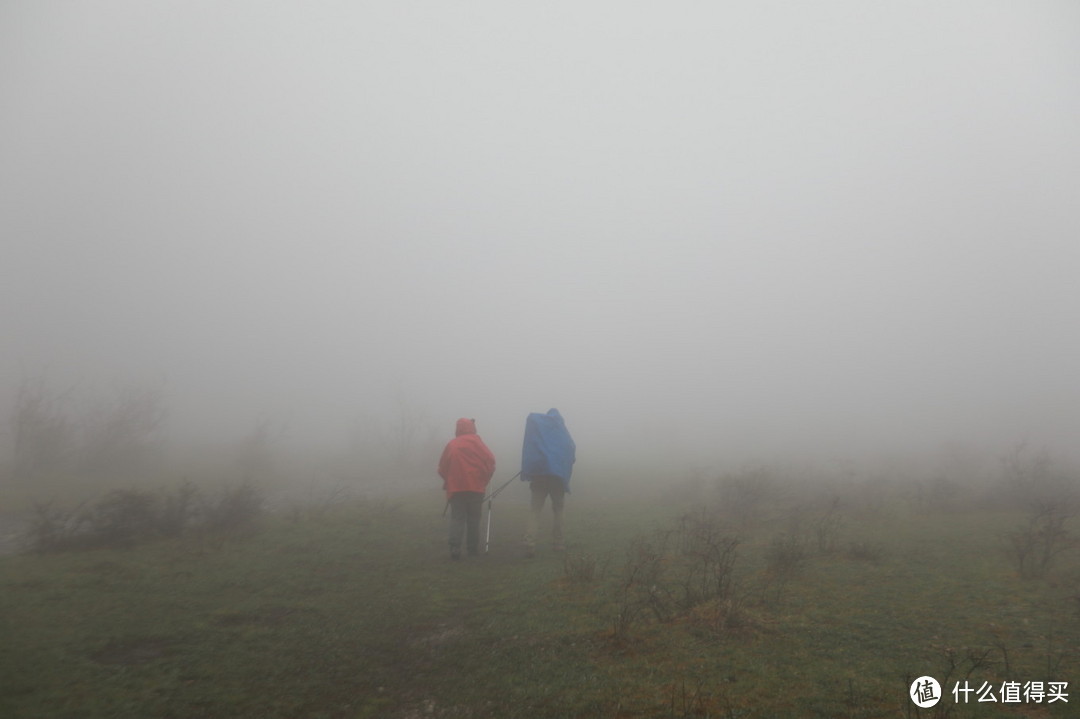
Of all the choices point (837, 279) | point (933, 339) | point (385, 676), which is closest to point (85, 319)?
point (385, 676)

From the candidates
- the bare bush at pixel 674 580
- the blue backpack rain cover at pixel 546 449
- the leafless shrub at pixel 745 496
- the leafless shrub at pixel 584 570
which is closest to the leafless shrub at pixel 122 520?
the blue backpack rain cover at pixel 546 449

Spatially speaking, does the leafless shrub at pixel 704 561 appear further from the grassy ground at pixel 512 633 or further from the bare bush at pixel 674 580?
the grassy ground at pixel 512 633

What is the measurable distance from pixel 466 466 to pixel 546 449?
1644 millimetres

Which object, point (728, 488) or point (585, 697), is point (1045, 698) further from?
point (728, 488)

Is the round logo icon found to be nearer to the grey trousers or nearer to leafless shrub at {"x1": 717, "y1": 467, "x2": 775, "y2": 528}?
the grey trousers

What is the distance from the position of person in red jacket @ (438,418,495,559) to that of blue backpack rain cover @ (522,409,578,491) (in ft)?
2.68

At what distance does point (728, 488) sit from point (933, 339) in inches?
4200

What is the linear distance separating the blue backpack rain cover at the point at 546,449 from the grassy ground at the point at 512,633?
1709 millimetres

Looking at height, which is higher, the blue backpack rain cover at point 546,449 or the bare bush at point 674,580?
the blue backpack rain cover at point 546,449

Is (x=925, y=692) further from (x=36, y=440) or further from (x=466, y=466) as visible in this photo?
(x=36, y=440)

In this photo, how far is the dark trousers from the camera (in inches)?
410

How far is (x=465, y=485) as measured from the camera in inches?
410

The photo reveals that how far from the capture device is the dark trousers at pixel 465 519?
410 inches

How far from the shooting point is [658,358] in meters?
123
